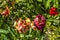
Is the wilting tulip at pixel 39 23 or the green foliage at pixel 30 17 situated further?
the green foliage at pixel 30 17

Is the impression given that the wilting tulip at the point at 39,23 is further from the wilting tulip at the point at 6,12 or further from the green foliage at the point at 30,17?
the wilting tulip at the point at 6,12

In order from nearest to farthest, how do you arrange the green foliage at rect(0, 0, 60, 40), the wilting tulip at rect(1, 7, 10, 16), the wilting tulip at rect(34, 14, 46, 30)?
the wilting tulip at rect(34, 14, 46, 30) → the green foliage at rect(0, 0, 60, 40) → the wilting tulip at rect(1, 7, 10, 16)

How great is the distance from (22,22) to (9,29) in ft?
0.82

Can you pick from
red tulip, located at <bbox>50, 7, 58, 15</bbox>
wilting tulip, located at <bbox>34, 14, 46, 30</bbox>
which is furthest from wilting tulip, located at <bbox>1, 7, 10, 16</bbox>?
red tulip, located at <bbox>50, 7, 58, 15</bbox>

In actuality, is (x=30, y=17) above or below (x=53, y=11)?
below

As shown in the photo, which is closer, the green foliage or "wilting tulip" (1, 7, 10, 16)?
the green foliage

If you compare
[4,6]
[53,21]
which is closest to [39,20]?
[53,21]

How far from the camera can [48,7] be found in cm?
329

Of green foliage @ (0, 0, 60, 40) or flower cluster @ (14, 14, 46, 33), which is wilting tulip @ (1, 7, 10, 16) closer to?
green foliage @ (0, 0, 60, 40)

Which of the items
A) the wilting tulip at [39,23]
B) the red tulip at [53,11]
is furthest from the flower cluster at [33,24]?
the red tulip at [53,11]

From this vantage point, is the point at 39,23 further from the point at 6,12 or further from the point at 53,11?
the point at 6,12

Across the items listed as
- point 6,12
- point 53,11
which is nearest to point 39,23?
point 53,11

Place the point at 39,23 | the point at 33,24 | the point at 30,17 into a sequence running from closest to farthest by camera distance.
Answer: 1. the point at 39,23
2. the point at 33,24
3. the point at 30,17

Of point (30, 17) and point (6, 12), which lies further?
point (30, 17)
